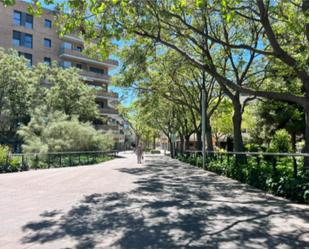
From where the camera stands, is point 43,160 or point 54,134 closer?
point 43,160

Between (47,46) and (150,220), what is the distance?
47.3 metres

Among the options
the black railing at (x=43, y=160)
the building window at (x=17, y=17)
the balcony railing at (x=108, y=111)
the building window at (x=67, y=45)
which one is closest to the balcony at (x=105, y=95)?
the balcony railing at (x=108, y=111)

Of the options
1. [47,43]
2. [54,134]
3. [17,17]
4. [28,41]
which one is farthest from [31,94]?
[47,43]

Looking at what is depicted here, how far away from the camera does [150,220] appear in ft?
22.3

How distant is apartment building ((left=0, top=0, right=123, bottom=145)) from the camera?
44781 millimetres

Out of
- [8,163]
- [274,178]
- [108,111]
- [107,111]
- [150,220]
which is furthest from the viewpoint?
[108,111]

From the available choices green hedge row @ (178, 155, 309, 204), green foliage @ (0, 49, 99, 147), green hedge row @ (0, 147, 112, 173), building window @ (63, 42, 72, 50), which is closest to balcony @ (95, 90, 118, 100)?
building window @ (63, 42, 72, 50)

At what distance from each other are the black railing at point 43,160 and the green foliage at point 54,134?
1245 millimetres

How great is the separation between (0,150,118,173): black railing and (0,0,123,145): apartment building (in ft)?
57.0

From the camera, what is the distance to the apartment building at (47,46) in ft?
147

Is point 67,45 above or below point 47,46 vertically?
above

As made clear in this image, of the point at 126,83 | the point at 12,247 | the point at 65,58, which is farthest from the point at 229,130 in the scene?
the point at 12,247

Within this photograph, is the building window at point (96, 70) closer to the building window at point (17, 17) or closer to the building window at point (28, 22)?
the building window at point (28, 22)

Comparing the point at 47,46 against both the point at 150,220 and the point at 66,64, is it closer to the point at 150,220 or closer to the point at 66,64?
the point at 66,64
